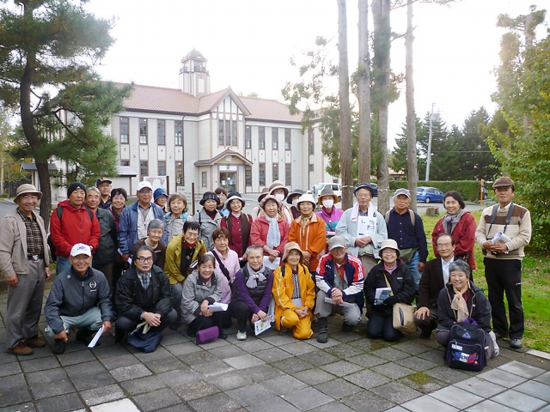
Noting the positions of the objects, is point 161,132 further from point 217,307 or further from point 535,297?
point 535,297

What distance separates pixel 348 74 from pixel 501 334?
22.3ft

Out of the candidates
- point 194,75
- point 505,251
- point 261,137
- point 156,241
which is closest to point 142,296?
point 156,241

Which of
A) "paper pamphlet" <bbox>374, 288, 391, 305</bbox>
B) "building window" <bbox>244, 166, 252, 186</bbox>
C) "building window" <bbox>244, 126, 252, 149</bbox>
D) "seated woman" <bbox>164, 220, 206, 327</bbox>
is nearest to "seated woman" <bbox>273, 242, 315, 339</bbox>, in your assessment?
"paper pamphlet" <bbox>374, 288, 391, 305</bbox>

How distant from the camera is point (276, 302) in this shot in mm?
5699

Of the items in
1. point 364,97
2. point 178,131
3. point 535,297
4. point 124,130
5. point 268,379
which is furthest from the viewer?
point 178,131

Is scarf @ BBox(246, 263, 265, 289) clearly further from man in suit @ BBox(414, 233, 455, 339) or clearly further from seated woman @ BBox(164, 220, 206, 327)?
man in suit @ BBox(414, 233, 455, 339)

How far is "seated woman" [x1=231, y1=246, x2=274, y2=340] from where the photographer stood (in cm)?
559

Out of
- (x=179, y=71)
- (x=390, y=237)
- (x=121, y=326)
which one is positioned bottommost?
(x=121, y=326)

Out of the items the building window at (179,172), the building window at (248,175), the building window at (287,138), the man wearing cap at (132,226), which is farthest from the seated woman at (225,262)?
the building window at (287,138)

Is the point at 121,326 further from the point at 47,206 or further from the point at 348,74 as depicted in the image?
the point at 348,74

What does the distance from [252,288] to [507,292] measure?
3.06 m

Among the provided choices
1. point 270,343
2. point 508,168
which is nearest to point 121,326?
point 270,343

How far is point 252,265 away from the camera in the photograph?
5.70 metres

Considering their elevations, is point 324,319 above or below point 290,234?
below
